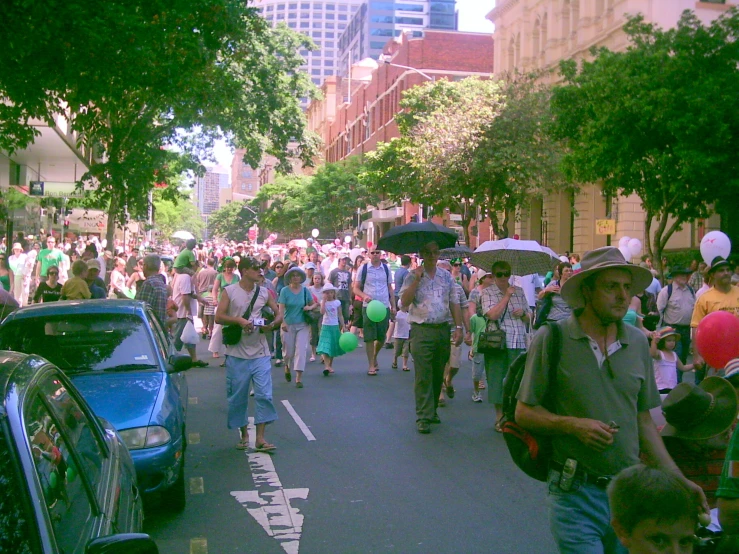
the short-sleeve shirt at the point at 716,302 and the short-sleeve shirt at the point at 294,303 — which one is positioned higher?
the short-sleeve shirt at the point at 716,302

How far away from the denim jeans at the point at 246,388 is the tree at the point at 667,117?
1778cm

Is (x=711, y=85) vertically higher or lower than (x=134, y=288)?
higher

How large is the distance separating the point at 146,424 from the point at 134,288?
13998mm

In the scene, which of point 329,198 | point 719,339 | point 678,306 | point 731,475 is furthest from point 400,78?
point 731,475

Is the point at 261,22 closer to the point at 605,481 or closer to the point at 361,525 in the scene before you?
the point at 361,525

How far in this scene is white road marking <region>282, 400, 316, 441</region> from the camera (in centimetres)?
1002

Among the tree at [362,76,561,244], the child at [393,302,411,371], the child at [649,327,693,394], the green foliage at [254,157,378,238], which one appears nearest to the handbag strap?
the child at [649,327,693,394]

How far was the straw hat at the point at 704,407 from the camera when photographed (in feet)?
12.6

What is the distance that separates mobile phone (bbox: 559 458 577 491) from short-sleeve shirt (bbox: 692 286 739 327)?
6.93 metres

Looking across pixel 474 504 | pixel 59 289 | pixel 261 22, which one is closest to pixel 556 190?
pixel 261 22

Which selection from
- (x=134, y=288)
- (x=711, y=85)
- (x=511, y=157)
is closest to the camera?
(x=134, y=288)

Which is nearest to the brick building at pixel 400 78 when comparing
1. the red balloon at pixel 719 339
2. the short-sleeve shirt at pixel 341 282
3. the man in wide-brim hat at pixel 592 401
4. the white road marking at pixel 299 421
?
the short-sleeve shirt at pixel 341 282

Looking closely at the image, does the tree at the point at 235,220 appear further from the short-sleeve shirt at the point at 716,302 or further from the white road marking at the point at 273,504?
the white road marking at the point at 273,504

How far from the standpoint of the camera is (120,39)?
10320mm
